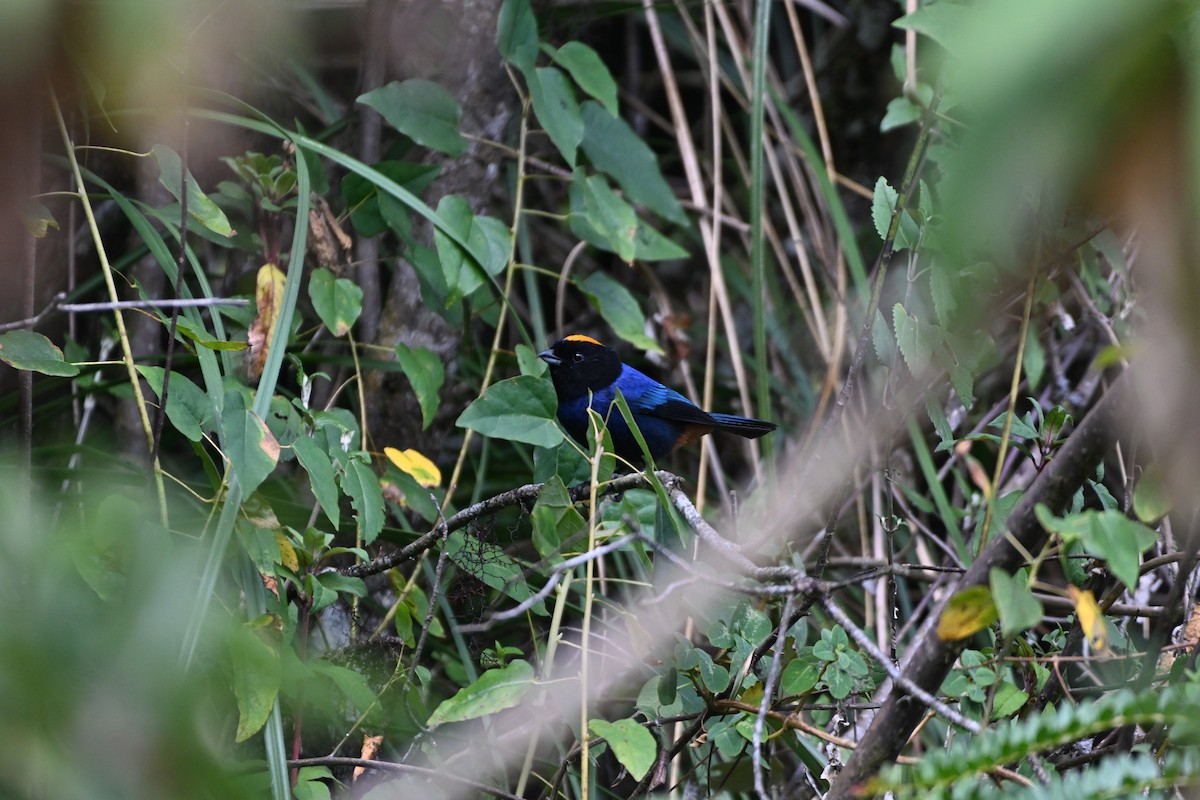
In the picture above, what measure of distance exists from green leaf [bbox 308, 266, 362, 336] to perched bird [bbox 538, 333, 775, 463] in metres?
1.21

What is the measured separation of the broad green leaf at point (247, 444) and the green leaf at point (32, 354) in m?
0.33

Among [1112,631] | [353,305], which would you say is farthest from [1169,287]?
[353,305]

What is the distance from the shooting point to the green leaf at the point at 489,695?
1774 mm

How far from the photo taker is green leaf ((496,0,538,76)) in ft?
10.6

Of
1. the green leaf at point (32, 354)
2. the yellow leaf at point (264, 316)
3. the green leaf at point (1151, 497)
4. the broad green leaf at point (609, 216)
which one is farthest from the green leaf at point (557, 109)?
the green leaf at point (1151, 497)

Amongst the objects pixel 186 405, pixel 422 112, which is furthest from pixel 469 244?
pixel 186 405

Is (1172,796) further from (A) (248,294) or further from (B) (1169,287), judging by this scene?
(A) (248,294)

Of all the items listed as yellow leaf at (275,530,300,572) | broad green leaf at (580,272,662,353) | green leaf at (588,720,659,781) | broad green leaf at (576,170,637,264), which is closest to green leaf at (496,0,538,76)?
broad green leaf at (576,170,637,264)

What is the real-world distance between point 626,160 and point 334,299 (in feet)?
4.08

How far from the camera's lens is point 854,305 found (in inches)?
174

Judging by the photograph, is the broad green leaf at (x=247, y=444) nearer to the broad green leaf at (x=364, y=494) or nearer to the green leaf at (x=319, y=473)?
the green leaf at (x=319, y=473)

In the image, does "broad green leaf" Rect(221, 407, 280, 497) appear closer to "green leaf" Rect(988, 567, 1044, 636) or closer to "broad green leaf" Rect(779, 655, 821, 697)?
"broad green leaf" Rect(779, 655, 821, 697)

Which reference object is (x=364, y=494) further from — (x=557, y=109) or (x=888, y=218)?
(x=557, y=109)

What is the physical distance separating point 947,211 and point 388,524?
2986mm
